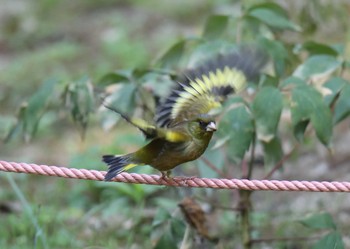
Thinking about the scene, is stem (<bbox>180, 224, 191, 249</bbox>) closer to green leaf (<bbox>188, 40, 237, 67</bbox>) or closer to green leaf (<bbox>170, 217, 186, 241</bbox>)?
green leaf (<bbox>170, 217, 186, 241</bbox>)

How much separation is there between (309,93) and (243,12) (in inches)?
28.8

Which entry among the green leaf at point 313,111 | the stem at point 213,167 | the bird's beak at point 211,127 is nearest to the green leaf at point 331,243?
the green leaf at point 313,111

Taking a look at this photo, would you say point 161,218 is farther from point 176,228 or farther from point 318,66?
point 318,66

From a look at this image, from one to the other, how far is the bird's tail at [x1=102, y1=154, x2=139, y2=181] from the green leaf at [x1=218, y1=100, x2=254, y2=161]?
19.7 inches

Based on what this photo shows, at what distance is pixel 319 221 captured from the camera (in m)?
3.21

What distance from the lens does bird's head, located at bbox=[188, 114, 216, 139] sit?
2662 millimetres

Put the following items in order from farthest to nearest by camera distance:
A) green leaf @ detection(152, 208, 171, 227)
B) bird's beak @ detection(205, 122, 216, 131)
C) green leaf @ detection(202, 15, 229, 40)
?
green leaf @ detection(202, 15, 229, 40)
green leaf @ detection(152, 208, 171, 227)
bird's beak @ detection(205, 122, 216, 131)

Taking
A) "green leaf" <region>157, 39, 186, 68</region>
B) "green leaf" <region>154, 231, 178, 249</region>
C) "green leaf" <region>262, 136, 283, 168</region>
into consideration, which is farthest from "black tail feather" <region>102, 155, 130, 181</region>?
"green leaf" <region>157, 39, 186, 68</region>

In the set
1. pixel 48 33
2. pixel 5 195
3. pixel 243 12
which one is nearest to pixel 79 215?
pixel 5 195

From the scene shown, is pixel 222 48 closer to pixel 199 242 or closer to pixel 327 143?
pixel 327 143

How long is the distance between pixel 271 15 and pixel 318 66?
374 mm

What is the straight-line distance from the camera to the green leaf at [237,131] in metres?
2.99

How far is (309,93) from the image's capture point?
2.97 metres

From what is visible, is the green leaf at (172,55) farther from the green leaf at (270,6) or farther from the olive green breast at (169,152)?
the olive green breast at (169,152)
